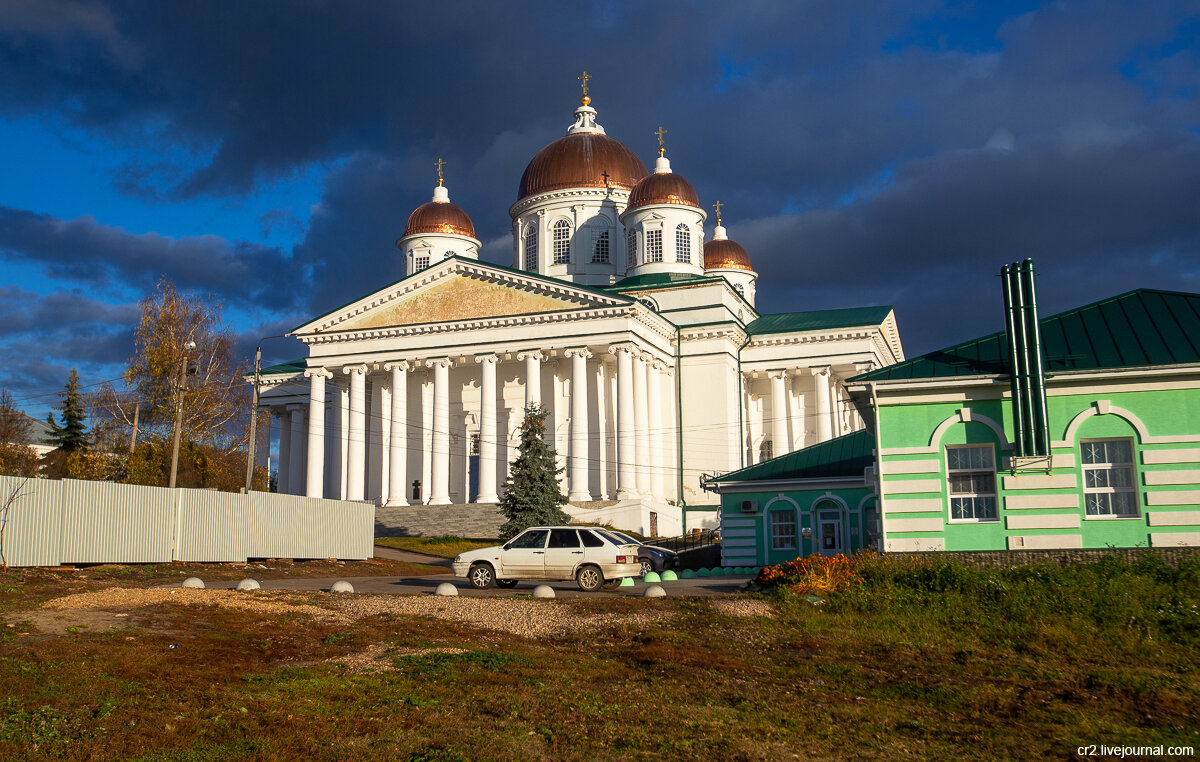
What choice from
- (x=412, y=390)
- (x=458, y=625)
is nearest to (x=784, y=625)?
(x=458, y=625)

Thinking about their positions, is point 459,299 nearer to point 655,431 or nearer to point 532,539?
point 655,431

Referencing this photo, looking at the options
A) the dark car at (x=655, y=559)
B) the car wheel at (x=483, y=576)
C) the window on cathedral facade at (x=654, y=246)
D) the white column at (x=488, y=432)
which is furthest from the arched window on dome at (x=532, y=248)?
the car wheel at (x=483, y=576)

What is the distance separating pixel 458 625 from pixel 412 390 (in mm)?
38513

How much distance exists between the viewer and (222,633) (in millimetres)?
13297

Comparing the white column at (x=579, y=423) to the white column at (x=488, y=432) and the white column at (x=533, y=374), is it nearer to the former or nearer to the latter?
the white column at (x=533, y=374)

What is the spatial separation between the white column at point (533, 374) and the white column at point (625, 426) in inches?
136

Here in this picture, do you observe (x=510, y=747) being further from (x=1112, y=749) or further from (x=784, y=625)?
(x=784, y=625)

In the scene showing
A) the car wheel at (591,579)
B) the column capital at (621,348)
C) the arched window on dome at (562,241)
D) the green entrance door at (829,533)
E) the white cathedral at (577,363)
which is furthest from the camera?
the arched window on dome at (562,241)

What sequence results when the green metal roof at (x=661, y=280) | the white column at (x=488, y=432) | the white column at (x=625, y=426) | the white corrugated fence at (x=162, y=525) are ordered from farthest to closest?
the green metal roof at (x=661, y=280), the white column at (x=488, y=432), the white column at (x=625, y=426), the white corrugated fence at (x=162, y=525)

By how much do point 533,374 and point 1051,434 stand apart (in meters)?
30.0

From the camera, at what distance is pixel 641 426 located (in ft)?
150

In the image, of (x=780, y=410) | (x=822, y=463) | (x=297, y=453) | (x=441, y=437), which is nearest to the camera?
(x=822, y=463)

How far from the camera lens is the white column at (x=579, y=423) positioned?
44.7m

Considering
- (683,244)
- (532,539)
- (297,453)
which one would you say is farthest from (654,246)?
(532,539)
